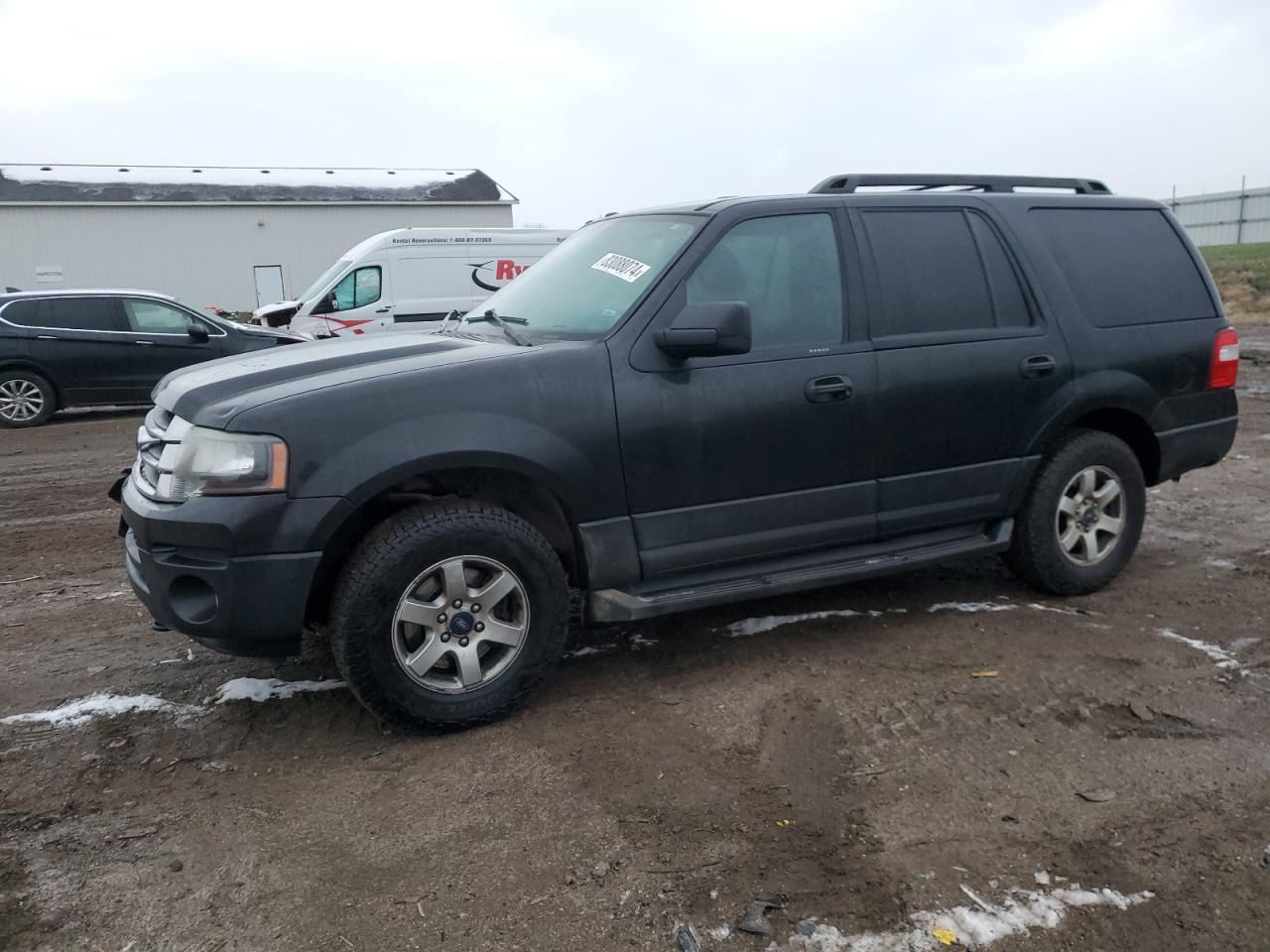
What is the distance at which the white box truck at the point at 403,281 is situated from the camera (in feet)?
49.7

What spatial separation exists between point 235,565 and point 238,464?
1.07ft

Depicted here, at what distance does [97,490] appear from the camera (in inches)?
320

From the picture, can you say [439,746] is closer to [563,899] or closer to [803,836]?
[563,899]

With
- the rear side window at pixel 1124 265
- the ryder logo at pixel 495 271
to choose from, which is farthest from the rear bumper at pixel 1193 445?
the ryder logo at pixel 495 271

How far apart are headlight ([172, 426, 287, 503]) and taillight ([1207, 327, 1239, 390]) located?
4.50 m

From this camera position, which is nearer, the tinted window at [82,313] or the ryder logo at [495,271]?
the tinted window at [82,313]

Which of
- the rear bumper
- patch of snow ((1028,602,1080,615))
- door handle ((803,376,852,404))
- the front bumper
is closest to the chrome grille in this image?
the front bumper

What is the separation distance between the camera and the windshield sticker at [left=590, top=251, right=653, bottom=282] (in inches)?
159

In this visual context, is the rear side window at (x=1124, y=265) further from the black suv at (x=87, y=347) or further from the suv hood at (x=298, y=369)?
the black suv at (x=87, y=347)

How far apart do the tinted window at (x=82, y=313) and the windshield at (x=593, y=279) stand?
31.9 ft

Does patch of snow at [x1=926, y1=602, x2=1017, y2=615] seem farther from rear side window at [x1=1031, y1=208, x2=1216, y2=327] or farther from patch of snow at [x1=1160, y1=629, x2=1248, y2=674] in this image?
rear side window at [x1=1031, y1=208, x2=1216, y2=327]

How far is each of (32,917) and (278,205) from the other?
33713 millimetres

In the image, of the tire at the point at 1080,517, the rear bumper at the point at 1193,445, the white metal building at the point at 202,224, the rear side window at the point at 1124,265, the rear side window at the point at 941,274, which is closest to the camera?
the rear side window at the point at 941,274

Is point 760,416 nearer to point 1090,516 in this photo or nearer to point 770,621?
point 770,621
